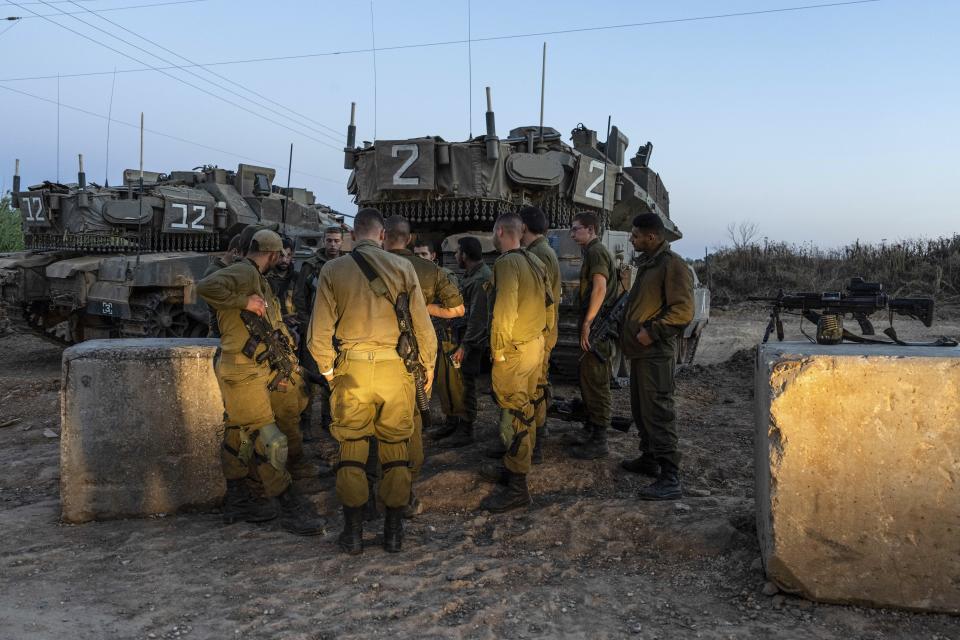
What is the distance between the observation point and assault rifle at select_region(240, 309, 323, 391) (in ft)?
14.3

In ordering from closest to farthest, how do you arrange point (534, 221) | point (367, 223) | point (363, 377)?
point (363, 377) < point (367, 223) < point (534, 221)

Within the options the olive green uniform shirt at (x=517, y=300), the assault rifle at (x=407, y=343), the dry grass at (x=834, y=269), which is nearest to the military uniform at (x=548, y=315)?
the olive green uniform shirt at (x=517, y=300)

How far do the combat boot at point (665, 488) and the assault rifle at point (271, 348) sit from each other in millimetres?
2290

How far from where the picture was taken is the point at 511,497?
4.74 m

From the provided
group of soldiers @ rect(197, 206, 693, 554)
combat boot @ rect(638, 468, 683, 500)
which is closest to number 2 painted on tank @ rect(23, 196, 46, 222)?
group of soldiers @ rect(197, 206, 693, 554)

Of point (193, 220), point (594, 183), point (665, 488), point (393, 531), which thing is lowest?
point (393, 531)

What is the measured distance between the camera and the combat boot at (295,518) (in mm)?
4329

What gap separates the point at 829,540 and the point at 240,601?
258 centimetres

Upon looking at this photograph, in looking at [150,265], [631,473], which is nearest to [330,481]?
[631,473]

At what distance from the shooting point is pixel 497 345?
4.73 m

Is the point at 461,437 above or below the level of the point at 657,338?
below

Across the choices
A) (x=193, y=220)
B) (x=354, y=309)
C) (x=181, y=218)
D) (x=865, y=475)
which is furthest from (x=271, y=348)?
(x=193, y=220)

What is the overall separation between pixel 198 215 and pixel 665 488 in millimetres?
10309

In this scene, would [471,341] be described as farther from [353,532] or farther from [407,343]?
[353,532]
